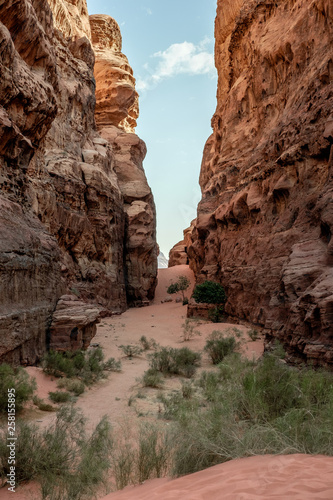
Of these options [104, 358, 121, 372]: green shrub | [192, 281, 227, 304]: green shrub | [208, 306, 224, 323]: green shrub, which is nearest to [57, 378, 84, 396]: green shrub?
[104, 358, 121, 372]: green shrub

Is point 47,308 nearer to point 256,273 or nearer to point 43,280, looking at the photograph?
point 43,280

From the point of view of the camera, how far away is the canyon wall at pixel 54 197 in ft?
26.2

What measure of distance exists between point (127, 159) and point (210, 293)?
66.5ft

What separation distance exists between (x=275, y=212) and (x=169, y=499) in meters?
14.4

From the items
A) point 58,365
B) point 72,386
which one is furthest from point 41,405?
point 58,365

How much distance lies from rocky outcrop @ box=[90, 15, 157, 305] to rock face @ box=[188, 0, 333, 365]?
7486 mm

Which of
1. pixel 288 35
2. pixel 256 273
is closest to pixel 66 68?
pixel 288 35

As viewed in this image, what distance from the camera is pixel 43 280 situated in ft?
30.2

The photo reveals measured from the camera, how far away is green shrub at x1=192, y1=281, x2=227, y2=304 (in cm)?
2020

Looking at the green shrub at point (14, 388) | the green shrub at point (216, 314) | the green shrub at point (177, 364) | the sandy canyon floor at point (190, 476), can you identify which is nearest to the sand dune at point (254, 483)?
the sandy canyon floor at point (190, 476)

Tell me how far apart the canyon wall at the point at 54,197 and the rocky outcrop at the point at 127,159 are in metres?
0.24

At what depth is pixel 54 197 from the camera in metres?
18.3

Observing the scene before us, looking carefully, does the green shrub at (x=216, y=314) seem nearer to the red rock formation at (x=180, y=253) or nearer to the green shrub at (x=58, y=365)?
the green shrub at (x=58, y=365)

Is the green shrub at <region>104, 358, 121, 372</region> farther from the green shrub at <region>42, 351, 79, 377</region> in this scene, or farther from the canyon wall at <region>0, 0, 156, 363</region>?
the green shrub at <region>42, 351, 79, 377</region>
